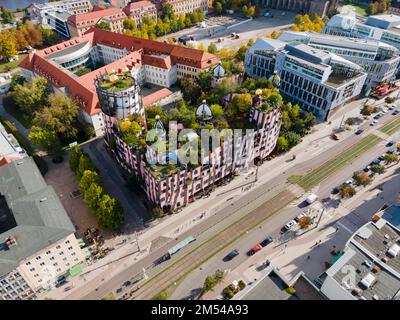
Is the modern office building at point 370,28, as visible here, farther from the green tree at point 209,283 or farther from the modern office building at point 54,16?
the modern office building at point 54,16

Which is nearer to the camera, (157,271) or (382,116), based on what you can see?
(157,271)

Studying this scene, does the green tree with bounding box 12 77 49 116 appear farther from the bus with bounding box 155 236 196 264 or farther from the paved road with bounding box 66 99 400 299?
the bus with bounding box 155 236 196 264

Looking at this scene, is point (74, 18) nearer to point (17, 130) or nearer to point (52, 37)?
point (52, 37)

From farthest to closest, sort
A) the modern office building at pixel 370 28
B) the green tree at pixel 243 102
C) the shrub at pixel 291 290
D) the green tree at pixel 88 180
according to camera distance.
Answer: the modern office building at pixel 370 28 < the green tree at pixel 243 102 < the green tree at pixel 88 180 < the shrub at pixel 291 290

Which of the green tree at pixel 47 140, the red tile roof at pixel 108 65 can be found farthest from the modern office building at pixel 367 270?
the red tile roof at pixel 108 65

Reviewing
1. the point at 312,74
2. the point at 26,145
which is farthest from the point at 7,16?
the point at 312,74

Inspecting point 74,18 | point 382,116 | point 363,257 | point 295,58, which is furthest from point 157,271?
point 74,18
